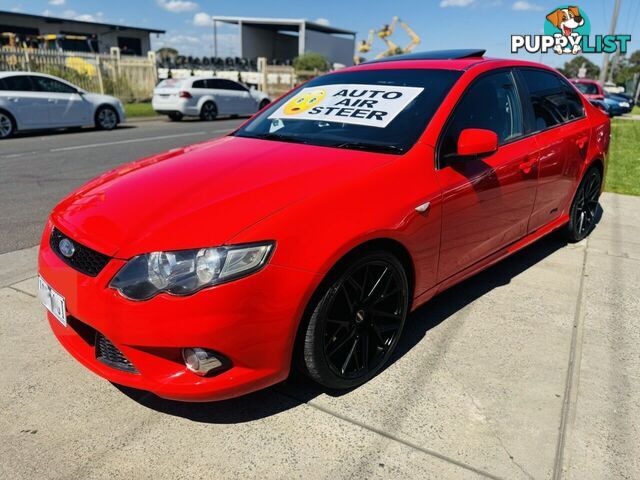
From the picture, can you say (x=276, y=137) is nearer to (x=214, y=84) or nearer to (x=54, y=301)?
(x=54, y=301)

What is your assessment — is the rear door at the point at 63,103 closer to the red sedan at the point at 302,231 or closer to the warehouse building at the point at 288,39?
the red sedan at the point at 302,231

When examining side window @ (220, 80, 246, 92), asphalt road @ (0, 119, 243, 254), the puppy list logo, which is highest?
the puppy list logo

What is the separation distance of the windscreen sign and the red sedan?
15 millimetres

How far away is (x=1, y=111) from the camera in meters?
11.9

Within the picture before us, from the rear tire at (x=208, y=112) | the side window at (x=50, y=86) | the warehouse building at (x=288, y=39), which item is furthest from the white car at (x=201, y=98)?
the warehouse building at (x=288, y=39)

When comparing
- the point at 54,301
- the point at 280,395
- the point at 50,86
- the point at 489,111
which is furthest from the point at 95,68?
the point at 280,395

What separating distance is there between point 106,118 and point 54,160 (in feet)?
18.3

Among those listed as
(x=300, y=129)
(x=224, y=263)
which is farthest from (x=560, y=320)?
(x=224, y=263)

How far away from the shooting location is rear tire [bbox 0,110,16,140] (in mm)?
11977

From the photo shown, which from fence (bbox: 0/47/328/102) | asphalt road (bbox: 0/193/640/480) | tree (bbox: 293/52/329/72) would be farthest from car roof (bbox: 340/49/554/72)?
tree (bbox: 293/52/329/72)

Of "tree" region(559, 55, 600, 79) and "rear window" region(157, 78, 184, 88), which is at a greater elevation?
"tree" region(559, 55, 600, 79)

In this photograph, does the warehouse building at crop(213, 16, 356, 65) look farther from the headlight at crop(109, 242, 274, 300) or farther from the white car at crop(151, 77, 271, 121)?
the headlight at crop(109, 242, 274, 300)

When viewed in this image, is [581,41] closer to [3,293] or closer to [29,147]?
[29,147]

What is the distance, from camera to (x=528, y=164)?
354cm
